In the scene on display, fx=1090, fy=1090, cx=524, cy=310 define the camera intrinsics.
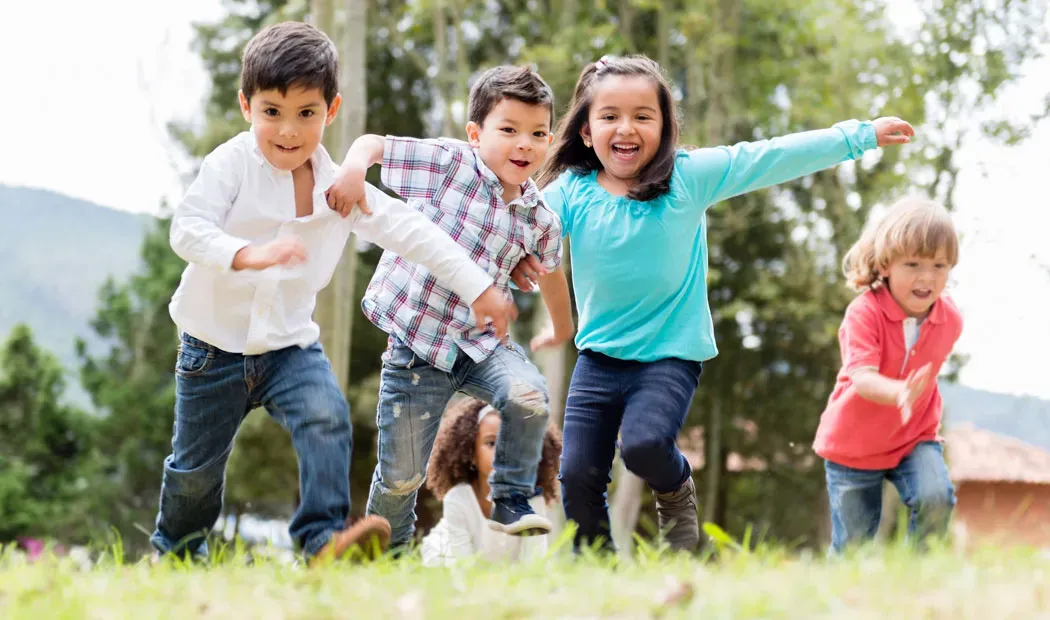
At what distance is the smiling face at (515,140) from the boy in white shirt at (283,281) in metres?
0.50

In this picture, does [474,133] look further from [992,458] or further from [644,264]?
[992,458]

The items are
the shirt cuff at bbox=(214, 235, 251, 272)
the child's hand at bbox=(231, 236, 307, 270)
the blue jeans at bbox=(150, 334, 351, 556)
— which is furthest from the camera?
the blue jeans at bbox=(150, 334, 351, 556)

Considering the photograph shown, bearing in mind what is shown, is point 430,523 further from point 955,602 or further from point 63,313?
point 63,313

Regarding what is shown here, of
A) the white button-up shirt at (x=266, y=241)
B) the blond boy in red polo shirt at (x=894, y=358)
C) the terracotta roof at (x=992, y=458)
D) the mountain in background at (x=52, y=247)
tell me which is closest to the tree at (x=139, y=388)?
the mountain in background at (x=52, y=247)

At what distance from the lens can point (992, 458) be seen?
22.0m

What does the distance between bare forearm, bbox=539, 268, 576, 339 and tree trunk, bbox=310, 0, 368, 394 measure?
5.34 meters

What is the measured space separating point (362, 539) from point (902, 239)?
2519mm

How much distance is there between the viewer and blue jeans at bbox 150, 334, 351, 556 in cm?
357

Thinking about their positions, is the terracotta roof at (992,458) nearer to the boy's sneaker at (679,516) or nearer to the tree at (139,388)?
the tree at (139,388)

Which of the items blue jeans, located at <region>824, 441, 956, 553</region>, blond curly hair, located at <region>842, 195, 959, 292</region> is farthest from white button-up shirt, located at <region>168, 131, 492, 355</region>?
blue jeans, located at <region>824, 441, 956, 553</region>

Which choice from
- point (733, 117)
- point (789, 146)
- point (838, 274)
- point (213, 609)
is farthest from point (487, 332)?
point (838, 274)

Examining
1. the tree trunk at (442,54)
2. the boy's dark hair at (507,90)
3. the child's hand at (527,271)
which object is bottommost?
the child's hand at (527,271)

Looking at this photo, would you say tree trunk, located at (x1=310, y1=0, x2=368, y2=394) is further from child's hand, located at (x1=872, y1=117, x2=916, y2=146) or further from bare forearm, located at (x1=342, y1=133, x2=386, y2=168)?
child's hand, located at (x1=872, y1=117, x2=916, y2=146)

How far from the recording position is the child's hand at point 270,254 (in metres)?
3.24
